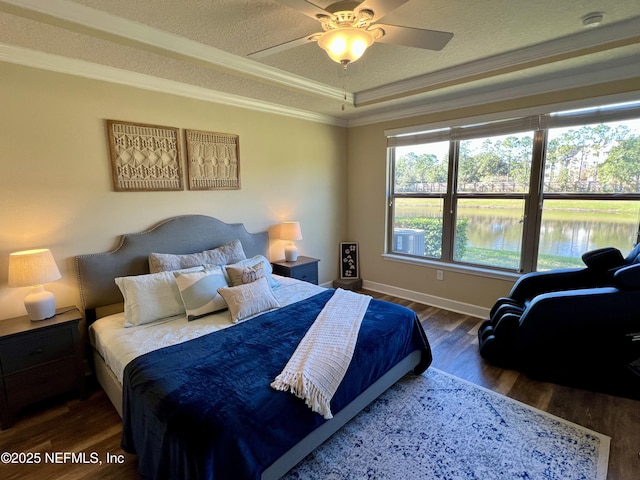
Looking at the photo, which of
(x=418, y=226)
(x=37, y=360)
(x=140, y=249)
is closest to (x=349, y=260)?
(x=418, y=226)

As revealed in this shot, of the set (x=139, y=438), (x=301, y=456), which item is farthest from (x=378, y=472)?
(x=139, y=438)

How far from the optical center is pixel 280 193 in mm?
4066

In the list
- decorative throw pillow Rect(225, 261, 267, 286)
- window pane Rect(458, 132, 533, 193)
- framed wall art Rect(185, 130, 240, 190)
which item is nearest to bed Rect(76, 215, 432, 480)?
decorative throw pillow Rect(225, 261, 267, 286)

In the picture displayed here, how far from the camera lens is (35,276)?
218 centimetres

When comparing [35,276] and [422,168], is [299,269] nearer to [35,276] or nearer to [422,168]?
[422,168]

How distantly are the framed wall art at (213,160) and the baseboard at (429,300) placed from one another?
97.5 inches

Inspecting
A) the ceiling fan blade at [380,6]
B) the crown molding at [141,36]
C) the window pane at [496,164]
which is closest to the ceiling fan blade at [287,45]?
the ceiling fan blade at [380,6]

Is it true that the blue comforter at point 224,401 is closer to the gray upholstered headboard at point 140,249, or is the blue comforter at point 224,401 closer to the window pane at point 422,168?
the gray upholstered headboard at point 140,249

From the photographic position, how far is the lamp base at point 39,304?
7.43ft

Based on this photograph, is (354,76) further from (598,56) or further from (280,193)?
(598,56)

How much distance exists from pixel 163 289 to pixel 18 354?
936mm

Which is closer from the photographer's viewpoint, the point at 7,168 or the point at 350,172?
the point at 7,168

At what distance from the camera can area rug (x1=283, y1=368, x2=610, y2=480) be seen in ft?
5.84

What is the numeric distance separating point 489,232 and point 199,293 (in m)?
3.18
